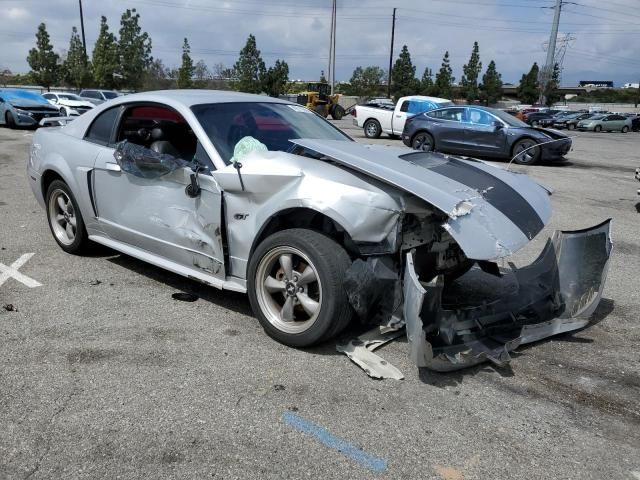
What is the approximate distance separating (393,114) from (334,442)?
18.8 metres

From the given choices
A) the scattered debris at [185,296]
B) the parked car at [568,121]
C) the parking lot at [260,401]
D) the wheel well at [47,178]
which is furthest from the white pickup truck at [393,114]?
the parked car at [568,121]

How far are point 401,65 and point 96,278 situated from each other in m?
72.7

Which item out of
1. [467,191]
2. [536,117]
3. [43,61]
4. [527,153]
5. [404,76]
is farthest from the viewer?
[404,76]

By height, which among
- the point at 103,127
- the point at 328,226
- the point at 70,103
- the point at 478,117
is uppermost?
the point at 103,127

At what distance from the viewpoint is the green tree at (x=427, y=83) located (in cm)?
7544

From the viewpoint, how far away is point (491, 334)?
139 inches

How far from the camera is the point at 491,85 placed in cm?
8019

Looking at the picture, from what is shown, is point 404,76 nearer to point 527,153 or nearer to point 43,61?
point 43,61

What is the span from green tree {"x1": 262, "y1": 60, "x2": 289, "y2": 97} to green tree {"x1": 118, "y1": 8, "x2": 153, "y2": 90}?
12338mm

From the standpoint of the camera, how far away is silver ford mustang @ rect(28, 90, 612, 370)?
3225 mm

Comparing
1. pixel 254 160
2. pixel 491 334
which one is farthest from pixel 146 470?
pixel 491 334

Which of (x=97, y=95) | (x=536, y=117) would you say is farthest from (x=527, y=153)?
(x=536, y=117)

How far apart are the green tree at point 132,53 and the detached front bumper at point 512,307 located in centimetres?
5550

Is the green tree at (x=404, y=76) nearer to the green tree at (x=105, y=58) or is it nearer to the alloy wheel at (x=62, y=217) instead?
the green tree at (x=105, y=58)
